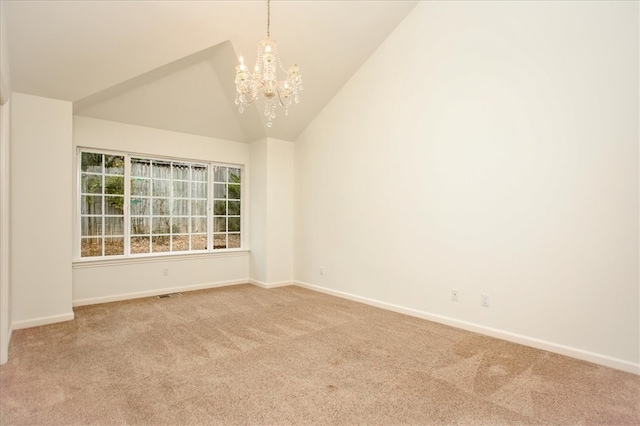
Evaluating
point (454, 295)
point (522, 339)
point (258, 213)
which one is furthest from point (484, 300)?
point (258, 213)

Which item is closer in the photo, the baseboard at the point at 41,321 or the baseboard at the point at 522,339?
the baseboard at the point at 522,339

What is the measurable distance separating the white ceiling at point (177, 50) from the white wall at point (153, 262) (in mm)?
194

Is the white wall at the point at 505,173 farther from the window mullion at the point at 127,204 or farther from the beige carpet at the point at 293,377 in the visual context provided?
the window mullion at the point at 127,204

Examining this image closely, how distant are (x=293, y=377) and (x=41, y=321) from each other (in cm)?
301

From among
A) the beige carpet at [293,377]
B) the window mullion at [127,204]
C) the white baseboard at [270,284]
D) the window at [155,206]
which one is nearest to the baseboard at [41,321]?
the beige carpet at [293,377]

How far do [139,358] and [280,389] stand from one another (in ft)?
4.28

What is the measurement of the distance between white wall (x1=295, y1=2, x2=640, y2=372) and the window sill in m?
2.13

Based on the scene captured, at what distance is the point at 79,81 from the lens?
3.50m

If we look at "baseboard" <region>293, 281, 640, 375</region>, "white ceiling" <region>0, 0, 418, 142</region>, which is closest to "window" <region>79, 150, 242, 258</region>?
"white ceiling" <region>0, 0, 418, 142</region>

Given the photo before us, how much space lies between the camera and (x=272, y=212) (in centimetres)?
549

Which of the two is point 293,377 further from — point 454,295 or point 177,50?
point 177,50

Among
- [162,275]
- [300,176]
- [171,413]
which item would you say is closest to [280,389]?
[171,413]

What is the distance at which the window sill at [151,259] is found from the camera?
4359 millimetres

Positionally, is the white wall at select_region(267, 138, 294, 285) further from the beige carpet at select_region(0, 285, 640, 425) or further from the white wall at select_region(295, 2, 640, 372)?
the beige carpet at select_region(0, 285, 640, 425)
